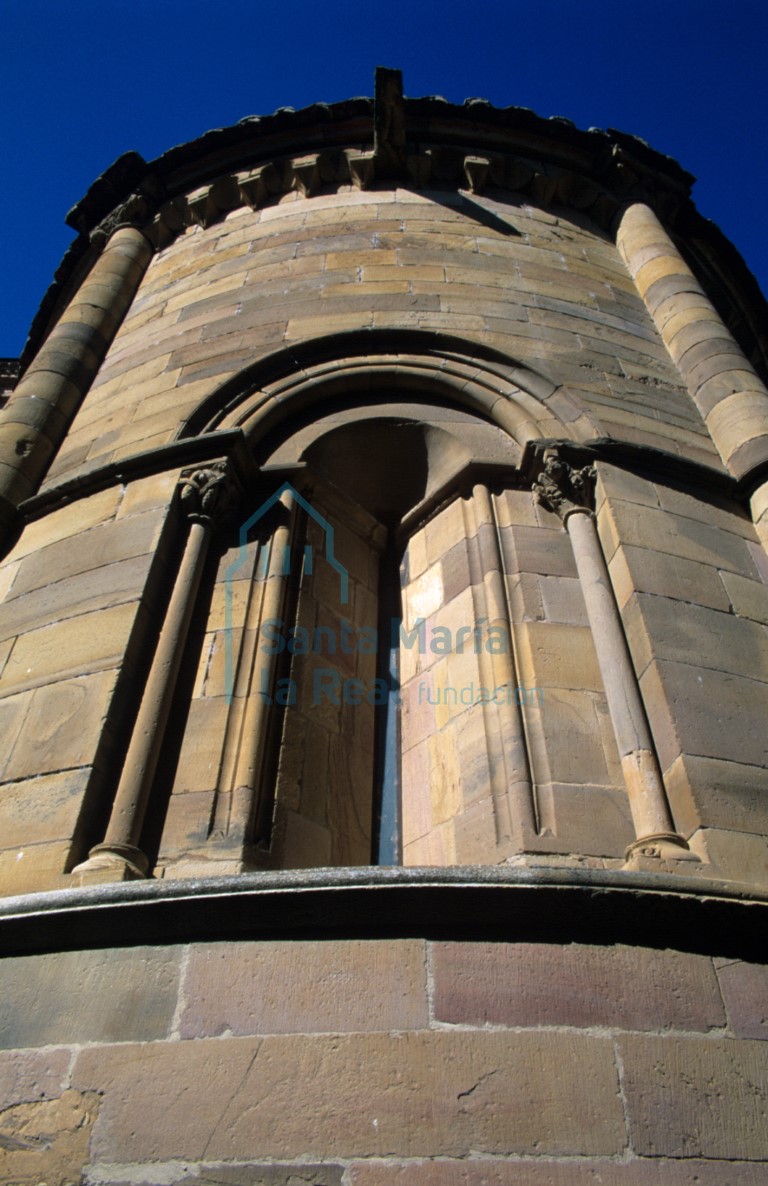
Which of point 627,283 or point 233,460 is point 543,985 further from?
point 627,283

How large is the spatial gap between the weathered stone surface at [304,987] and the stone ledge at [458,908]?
0.20 feet

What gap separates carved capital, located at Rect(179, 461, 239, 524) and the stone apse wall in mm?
26

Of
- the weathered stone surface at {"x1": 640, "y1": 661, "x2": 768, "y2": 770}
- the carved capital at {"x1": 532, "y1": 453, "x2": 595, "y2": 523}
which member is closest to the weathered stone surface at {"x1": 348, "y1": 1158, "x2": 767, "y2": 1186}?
the weathered stone surface at {"x1": 640, "y1": 661, "x2": 768, "y2": 770}

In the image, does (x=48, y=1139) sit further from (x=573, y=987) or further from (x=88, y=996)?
(x=573, y=987)

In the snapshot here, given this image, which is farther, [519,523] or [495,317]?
[495,317]

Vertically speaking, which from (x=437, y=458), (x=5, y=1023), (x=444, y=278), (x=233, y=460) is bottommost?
(x=5, y=1023)

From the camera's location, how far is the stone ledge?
308 centimetres

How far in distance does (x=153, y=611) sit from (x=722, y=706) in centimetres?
302

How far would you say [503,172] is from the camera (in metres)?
9.51

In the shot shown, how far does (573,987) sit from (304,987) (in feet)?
2.99

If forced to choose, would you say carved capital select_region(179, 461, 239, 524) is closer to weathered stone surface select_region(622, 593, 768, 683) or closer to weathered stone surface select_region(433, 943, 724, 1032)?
weathered stone surface select_region(622, 593, 768, 683)

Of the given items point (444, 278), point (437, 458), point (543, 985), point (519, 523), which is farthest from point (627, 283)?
point (543, 985)

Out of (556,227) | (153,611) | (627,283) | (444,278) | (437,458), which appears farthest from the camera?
(556,227)

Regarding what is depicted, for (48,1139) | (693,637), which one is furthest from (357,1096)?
(693,637)
